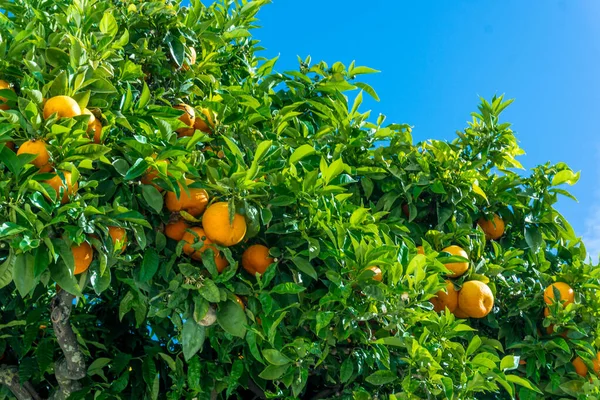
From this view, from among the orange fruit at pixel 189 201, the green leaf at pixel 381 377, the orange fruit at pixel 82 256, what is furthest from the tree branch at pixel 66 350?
the green leaf at pixel 381 377

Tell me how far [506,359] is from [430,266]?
0.41 meters

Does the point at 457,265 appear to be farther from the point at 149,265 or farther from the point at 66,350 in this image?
the point at 66,350

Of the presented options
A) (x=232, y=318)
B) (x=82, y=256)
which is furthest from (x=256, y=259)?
(x=82, y=256)

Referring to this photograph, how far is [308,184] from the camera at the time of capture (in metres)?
2.29

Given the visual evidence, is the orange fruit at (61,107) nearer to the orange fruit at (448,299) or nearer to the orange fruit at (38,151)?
the orange fruit at (38,151)

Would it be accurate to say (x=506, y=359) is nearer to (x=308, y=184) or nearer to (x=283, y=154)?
(x=308, y=184)

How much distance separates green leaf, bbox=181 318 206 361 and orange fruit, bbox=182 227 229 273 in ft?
0.75

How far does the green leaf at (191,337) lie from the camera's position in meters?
2.10

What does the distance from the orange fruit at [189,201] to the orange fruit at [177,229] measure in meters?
0.05

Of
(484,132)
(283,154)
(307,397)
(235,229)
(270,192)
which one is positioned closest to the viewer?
(235,229)

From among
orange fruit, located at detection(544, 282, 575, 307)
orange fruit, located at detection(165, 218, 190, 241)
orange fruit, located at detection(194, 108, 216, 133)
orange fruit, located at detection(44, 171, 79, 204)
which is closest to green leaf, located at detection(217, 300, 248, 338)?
orange fruit, located at detection(165, 218, 190, 241)

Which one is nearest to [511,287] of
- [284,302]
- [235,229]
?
[284,302]

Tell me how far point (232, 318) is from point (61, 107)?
846mm

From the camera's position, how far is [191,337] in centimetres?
211
